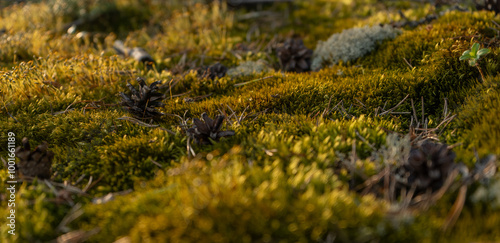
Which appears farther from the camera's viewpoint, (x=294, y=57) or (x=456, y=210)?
(x=294, y=57)

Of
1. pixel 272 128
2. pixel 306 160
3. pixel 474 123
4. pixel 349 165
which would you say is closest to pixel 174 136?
pixel 272 128

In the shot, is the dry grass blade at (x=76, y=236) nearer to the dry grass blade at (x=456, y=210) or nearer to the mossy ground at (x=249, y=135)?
the mossy ground at (x=249, y=135)

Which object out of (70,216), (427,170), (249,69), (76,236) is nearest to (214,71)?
(249,69)

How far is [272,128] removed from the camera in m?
3.42

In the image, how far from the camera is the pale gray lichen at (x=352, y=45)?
5.29m

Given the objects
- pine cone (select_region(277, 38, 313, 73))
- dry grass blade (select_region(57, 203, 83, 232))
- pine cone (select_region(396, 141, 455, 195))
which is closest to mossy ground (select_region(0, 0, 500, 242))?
dry grass blade (select_region(57, 203, 83, 232))

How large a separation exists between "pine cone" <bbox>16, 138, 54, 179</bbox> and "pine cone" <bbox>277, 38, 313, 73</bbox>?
370 centimetres

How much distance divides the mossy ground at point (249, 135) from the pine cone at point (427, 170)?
148mm

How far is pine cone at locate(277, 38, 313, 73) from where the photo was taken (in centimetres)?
551

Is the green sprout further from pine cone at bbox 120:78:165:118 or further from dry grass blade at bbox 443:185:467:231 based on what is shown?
pine cone at bbox 120:78:165:118

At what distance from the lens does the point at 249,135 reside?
343 cm

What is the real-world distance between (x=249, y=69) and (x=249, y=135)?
2.17 meters

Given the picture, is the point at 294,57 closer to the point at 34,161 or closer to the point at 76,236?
the point at 34,161

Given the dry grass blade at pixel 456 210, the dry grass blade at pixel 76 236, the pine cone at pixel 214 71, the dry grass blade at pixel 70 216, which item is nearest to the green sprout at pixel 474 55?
the dry grass blade at pixel 456 210
